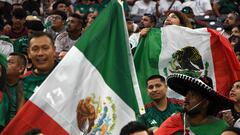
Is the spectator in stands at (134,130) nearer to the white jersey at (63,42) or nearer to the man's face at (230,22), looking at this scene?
the white jersey at (63,42)

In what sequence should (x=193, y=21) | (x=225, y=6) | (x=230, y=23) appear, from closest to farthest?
(x=193, y=21) < (x=230, y=23) < (x=225, y=6)

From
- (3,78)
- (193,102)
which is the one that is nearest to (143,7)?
(3,78)

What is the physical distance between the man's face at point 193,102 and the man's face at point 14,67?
92.3 inches

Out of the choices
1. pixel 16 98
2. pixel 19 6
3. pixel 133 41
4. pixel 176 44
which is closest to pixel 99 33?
pixel 16 98

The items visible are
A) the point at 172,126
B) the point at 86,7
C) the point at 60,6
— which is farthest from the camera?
the point at 86,7

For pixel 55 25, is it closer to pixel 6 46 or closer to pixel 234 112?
pixel 6 46

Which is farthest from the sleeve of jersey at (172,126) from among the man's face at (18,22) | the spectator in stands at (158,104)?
the man's face at (18,22)

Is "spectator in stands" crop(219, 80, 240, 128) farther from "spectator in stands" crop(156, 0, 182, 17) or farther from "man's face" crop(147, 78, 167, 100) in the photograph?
"spectator in stands" crop(156, 0, 182, 17)

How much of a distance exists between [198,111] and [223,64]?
3.22 metres

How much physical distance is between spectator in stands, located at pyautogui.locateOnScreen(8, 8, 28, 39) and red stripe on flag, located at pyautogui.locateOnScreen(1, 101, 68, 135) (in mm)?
8135

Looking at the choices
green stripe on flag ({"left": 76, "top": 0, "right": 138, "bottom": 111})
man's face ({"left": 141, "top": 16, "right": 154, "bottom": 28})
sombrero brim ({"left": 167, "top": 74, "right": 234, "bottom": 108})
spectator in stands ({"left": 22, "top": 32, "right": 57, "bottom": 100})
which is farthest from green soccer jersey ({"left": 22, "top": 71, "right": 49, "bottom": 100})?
man's face ({"left": 141, "top": 16, "right": 154, "bottom": 28})

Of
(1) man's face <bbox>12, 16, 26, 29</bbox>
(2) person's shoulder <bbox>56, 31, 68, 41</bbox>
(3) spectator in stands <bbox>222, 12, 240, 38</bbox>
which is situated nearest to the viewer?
(2) person's shoulder <bbox>56, 31, 68, 41</bbox>

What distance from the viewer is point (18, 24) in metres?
15.1

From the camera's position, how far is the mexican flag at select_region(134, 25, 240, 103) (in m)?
10.4
